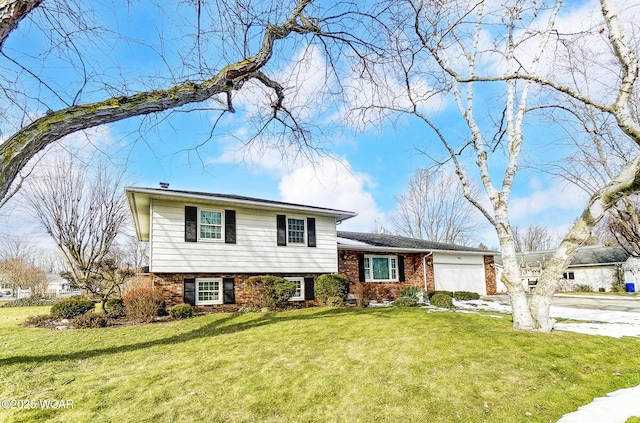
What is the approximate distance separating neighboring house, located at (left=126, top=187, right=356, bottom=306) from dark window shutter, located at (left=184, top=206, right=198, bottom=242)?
0.03 meters

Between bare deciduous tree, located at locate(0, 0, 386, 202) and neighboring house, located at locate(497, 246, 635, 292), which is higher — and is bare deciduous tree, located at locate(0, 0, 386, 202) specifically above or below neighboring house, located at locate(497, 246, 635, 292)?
above

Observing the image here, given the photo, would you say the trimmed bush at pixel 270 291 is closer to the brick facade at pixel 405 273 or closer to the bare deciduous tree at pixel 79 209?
the brick facade at pixel 405 273

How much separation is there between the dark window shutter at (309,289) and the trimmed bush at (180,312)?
4710 mm

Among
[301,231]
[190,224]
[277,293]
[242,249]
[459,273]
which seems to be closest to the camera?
[190,224]

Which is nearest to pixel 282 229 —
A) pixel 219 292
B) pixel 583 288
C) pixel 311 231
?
pixel 311 231

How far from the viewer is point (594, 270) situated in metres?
28.5

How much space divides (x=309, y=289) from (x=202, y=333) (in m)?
6.19

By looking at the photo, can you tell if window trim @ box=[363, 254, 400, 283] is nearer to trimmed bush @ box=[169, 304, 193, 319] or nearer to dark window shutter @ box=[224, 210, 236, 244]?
dark window shutter @ box=[224, 210, 236, 244]

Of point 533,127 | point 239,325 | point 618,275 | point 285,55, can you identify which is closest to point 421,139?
point 533,127

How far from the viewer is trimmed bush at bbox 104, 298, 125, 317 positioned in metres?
11.2

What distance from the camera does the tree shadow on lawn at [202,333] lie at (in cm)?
636

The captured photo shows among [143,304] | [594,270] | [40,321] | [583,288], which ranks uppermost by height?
[143,304]

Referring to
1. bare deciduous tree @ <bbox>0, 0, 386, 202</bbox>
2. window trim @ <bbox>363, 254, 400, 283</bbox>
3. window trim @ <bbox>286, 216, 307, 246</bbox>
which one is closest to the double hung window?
window trim @ <bbox>286, 216, 307, 246</bbox>

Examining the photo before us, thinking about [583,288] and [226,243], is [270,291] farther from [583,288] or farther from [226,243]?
[583,288]
